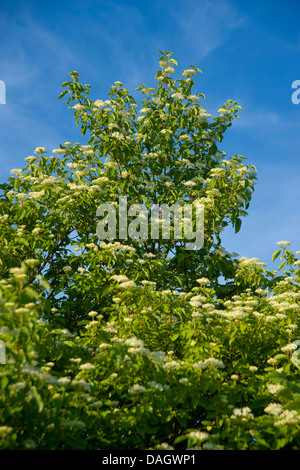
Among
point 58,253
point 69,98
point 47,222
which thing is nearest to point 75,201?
point 47,222

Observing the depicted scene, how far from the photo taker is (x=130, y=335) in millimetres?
4957

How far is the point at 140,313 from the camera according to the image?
527cm

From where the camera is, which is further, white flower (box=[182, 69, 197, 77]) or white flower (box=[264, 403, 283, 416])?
white flower (box=[182, 69, 197, 77])

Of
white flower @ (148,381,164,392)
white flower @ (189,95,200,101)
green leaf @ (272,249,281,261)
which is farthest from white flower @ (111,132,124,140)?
white flower @ (148,381,164,392)

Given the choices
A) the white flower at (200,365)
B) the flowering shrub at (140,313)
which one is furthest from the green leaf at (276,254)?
the white flower at (200,365)

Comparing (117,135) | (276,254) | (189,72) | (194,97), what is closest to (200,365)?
(276,254)

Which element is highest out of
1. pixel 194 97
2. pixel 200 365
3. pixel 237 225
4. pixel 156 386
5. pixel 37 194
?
pixel 194 97

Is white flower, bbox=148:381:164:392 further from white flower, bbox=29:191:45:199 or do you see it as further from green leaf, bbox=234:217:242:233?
green leaf, bbox=234:217:242:233

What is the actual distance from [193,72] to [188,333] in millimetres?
6995

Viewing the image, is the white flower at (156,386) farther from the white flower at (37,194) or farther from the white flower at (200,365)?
the white flower at (37,194)

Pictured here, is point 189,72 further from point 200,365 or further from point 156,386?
point 156,386

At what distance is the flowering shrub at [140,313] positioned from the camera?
11.4ft

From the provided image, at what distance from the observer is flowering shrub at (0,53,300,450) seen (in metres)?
3.49
